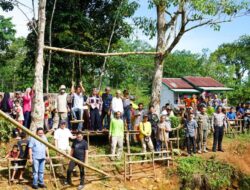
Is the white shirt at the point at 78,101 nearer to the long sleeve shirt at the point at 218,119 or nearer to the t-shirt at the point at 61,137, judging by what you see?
the t-shirt at the point at 61,137

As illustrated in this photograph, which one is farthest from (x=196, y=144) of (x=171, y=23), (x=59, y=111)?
(x=59, y=111)

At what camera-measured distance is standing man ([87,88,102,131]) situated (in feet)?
41.9

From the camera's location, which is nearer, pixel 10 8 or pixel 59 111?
pixel 59 111

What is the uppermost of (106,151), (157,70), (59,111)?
(157,70)

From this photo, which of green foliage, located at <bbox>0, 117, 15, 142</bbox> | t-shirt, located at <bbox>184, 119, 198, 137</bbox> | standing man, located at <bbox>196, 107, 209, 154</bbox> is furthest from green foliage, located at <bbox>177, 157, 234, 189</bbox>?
green foliage, located at <bbox>0, 117, 15, 142</bbox>

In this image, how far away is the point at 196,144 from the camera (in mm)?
14680

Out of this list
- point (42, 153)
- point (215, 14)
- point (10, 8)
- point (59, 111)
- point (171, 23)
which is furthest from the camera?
point (10, 8)

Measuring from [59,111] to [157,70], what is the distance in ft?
15.1

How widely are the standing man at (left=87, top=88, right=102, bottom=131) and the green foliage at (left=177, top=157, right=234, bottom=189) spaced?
10.2 feet

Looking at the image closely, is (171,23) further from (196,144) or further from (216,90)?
(216,90)

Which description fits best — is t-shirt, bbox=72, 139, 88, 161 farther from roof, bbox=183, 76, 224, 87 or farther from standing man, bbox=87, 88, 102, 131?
roof, bbox=183, 76, 224, 87

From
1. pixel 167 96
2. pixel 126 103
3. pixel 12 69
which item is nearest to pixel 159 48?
pixel 126 103

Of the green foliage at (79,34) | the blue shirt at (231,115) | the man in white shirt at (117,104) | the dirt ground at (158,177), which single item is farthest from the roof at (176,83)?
the man in white shirt at (117,104)

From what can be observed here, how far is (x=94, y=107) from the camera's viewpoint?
12.8 meters
